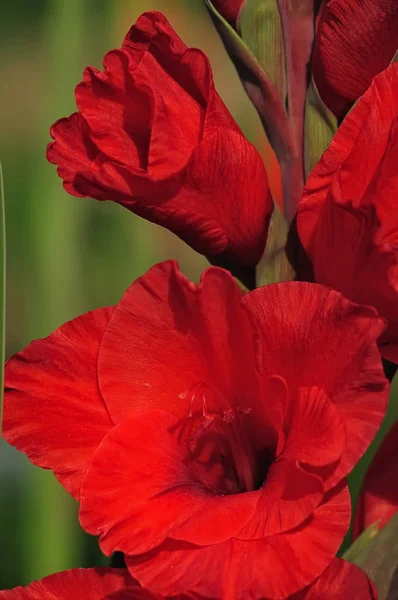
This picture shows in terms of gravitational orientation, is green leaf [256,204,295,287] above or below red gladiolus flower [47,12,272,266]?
below

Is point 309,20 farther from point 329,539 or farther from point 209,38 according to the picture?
point 209,38

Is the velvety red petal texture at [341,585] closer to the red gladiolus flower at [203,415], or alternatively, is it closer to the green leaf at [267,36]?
the red gladiolus flower at [203,415]

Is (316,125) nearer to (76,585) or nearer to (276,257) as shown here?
(276,257)

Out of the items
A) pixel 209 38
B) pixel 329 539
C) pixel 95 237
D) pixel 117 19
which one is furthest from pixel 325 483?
pixel 209 38

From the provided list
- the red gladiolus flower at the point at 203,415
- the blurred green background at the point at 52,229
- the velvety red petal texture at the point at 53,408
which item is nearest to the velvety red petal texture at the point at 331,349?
the red gladiolus flower at the point at 203,415

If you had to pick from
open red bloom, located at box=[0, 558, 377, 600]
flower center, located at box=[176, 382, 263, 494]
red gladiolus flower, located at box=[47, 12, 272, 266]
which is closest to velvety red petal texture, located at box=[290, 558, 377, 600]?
open red bloom, located at box=[0, 558, 377, 600]

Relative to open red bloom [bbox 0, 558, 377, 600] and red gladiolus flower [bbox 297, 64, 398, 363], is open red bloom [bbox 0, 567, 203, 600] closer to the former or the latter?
open red bloom [bbox 0, 558, 377, 600]

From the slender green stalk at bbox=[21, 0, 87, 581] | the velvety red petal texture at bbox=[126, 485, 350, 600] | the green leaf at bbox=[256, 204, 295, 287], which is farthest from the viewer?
the slender green stalk at bbox=[21, 0, 87, 581]

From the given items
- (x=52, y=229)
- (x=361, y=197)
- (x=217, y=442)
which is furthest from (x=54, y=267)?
(x=361, y=197)
